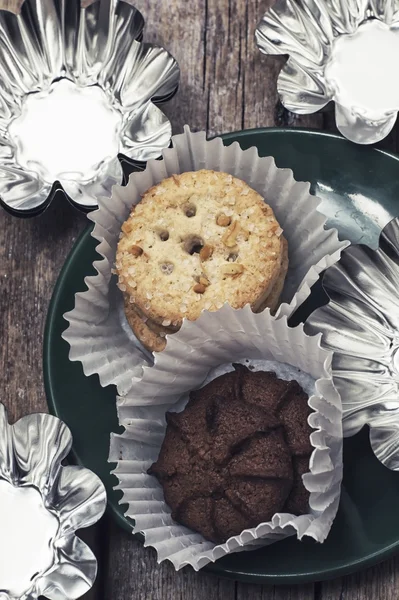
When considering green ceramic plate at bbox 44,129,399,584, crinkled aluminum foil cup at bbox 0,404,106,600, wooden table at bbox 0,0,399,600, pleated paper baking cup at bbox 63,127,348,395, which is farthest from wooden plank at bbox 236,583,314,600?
pleated paper baking cup at bbox 63,127,348,395

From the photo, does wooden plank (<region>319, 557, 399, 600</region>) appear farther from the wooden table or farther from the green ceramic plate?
the green ceramic plate

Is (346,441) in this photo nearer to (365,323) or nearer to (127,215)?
(365,323)

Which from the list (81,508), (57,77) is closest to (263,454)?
(81,508)

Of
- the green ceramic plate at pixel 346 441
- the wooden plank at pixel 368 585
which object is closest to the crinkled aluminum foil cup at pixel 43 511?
the green ceramic plate at pixel 346 441

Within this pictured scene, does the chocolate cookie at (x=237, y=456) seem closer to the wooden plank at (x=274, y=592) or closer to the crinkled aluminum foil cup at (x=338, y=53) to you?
the wooden plank at (x=274, y=592)

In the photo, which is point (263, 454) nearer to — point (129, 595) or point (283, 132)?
point (129, 595)

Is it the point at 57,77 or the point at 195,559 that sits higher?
the point at 57,77
